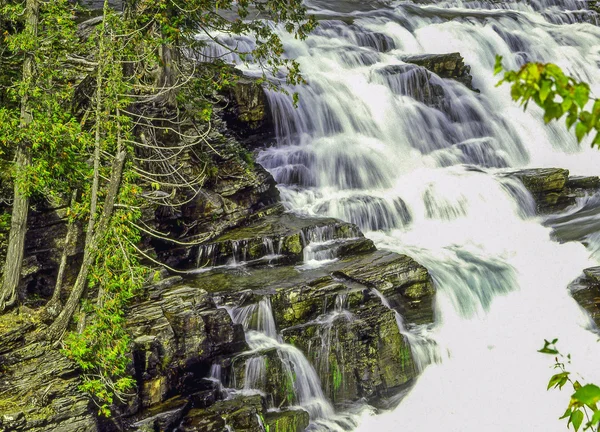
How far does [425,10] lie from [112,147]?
21663mm

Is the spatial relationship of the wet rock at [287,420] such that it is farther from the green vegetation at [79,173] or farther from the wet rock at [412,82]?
the wet rock at [412,82]

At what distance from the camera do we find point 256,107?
675 inches

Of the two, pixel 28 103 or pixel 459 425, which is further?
pixel 459 425

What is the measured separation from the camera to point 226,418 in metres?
9.39

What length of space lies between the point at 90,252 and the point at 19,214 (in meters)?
1.31

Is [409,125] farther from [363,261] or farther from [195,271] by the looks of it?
[195,271]

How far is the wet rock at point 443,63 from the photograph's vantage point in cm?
2227

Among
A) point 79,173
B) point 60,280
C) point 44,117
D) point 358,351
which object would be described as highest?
point 44,117

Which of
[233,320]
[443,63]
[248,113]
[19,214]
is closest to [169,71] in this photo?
[248,113]

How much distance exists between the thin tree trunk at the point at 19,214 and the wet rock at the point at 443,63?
14917 millimetres

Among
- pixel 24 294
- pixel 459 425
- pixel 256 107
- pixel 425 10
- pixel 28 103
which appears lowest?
pixel 459 425

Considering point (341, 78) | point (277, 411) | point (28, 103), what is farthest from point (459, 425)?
point (341, 78)

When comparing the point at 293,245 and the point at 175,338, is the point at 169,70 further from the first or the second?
the point at 175,338

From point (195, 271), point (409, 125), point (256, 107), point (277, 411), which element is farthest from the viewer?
point (409, 125)
